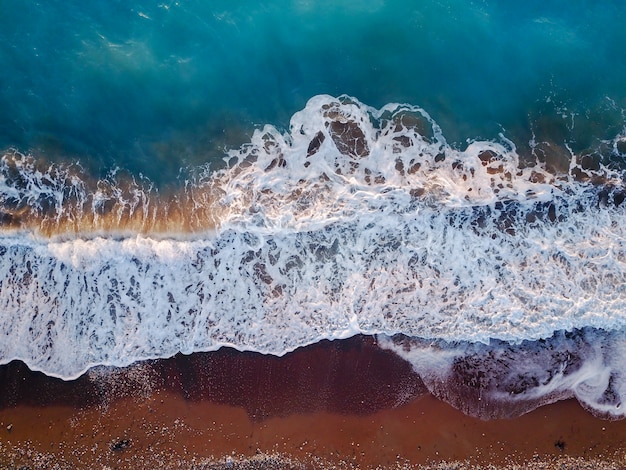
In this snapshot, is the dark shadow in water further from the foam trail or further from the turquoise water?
the turquoise water

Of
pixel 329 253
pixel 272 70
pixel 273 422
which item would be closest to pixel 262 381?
pixel 273 422

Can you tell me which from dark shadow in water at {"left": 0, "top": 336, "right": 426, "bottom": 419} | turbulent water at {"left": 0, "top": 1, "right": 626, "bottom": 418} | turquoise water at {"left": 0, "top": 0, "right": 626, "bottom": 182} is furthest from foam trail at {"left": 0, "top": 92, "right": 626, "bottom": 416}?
turquoise water at {"left": 0, "top": 0, "right": 626, "bottom": 182}

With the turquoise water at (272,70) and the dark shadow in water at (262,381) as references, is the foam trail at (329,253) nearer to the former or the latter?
the dark shadow in water at (262,381)

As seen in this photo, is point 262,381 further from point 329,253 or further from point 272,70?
point 272,70

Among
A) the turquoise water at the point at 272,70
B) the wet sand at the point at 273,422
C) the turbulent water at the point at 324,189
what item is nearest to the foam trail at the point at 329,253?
the turbulent water at the point at 324,189

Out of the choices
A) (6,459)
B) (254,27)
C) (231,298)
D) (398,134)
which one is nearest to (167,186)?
(231,298)


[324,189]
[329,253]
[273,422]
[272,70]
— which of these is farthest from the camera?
[272,70]
